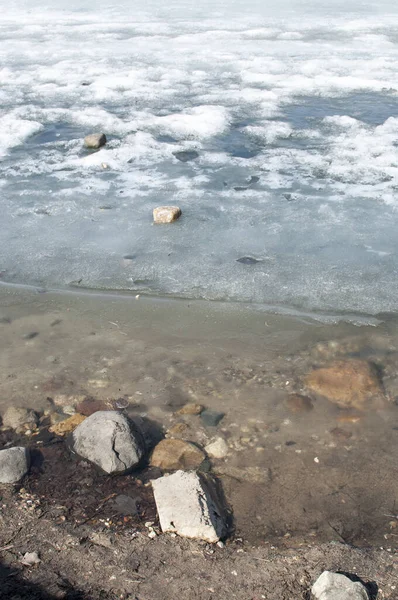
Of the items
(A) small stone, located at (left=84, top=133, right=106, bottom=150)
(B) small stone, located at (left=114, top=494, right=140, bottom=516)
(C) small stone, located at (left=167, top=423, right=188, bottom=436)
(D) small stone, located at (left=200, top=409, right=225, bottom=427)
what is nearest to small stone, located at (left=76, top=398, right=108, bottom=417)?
(C) small stone, located at (left=167, top=423, right=188, bottom=436)

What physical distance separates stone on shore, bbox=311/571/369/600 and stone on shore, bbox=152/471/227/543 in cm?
49

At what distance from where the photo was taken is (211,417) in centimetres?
353

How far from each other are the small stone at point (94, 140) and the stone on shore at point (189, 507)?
4949 mm

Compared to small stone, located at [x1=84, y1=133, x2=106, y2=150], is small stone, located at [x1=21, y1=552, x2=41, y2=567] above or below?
below

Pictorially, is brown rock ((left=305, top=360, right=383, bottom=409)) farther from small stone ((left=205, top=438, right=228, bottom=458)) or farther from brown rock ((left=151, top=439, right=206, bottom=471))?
brown rock ((left=151, top=439, right=206, bottom=471))

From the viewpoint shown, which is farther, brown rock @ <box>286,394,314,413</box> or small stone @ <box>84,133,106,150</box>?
small stone @ <box>84,133,106,150</box>

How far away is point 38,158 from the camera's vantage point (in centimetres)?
681

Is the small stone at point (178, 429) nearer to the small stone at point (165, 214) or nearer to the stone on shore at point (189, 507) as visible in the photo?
the stone on shore at point (189, 507)

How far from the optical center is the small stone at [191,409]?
11.7 ft

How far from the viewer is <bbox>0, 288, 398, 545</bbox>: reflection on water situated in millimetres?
2988

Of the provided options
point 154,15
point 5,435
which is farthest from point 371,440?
point 154,15

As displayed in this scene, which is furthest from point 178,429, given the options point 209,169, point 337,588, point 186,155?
point 186,155

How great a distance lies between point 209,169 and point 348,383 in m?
3.45

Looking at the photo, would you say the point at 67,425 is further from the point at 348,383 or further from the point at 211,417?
the point at 348,383
